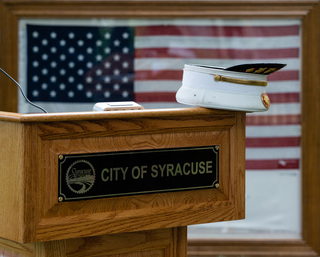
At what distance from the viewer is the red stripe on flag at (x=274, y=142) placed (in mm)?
5008

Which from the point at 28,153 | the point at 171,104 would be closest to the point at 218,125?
the point at 28,153

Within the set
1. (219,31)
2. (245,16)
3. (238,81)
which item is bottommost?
(238,81)

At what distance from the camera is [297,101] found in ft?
16.4

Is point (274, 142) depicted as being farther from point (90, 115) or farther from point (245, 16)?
point (90, 115)

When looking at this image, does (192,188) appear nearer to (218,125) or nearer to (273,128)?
(218,125)

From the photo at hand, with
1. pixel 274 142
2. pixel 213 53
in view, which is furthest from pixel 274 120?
pixel 213 53

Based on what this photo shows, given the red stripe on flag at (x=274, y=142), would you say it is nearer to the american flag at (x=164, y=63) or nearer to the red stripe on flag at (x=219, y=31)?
the american flag at (x=164, y=63)

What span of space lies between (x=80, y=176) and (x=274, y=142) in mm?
3078

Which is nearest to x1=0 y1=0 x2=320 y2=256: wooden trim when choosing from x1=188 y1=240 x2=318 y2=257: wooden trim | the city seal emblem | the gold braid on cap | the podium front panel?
x1=188 y1=240 x2=318 y2=257: wooden trim

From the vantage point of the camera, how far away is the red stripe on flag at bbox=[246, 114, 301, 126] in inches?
197

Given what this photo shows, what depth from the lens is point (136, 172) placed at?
229 centimetres

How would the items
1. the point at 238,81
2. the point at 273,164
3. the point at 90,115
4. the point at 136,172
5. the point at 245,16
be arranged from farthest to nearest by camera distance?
the point at 273,164, the point at 245,16, the point at 238,81, the point at 136,172, the point at 90,115

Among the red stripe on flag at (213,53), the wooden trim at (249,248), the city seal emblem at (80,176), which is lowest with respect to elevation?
the wooden trim at (249,248)

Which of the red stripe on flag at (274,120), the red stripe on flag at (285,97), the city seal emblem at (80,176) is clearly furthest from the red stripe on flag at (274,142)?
the city seal emblem at (80,176)
